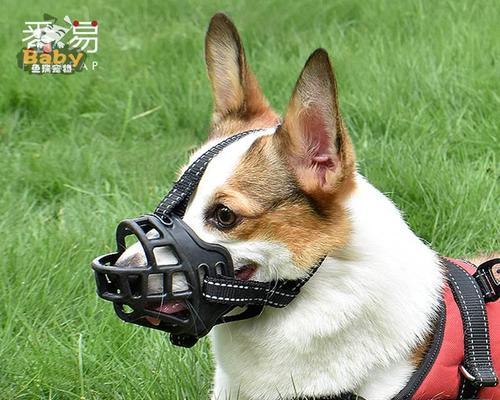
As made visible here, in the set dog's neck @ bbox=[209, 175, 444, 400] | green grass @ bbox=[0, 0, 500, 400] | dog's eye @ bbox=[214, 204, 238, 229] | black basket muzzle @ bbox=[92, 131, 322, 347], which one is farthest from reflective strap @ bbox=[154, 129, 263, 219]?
green grass @ bbox=[0, 0, 500, 400]

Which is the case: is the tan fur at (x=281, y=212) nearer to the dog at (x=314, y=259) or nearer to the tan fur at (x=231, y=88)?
the dog at (x=314, y=259)

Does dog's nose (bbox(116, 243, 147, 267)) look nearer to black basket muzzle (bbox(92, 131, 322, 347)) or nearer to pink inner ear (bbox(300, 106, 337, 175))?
black basket muzzle (bbox(92, 131, 322, 347))

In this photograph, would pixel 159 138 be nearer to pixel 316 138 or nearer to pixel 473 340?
pixel 316 138

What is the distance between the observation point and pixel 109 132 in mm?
5273

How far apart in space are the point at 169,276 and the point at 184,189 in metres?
0.26

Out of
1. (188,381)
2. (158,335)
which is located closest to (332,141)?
(188,381)

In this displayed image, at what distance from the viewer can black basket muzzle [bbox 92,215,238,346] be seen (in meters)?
2.15

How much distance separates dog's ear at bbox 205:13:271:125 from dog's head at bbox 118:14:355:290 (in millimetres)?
293

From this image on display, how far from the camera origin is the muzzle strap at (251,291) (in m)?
2.21

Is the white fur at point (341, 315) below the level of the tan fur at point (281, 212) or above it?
below

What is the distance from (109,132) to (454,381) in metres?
3.38

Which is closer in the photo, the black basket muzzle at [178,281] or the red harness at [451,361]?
the black basket muzzle at [178,281]

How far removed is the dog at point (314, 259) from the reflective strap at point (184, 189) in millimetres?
26

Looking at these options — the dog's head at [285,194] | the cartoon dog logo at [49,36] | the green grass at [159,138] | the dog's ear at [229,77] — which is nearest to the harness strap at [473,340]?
the dog's head at [285,194]
